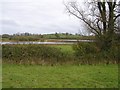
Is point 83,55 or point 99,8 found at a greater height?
point 99,8

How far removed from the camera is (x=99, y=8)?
1062 inches

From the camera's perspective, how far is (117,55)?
22438 mm

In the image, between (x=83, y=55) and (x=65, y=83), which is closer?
(x=65, y=83)

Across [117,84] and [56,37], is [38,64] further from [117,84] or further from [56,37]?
[56,37]

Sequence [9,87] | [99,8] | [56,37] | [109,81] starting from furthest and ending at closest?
[56,37]
[99,8]
[109,81]
[9,87]

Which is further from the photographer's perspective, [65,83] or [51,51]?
[51,51]

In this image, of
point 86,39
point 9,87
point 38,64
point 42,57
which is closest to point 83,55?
point 86,39

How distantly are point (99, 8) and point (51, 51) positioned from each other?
27.1 feet

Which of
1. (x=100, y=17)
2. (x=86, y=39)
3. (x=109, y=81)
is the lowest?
(x=109, y=81)

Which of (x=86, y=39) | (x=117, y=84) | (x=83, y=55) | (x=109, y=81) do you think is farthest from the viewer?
(x=86, y=39)

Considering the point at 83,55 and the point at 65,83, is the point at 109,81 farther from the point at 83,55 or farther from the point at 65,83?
the point at 83,55

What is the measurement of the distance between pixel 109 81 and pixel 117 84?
0.77 m

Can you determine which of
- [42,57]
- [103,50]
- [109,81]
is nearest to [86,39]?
[103,50]

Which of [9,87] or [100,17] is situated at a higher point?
[100,17]
